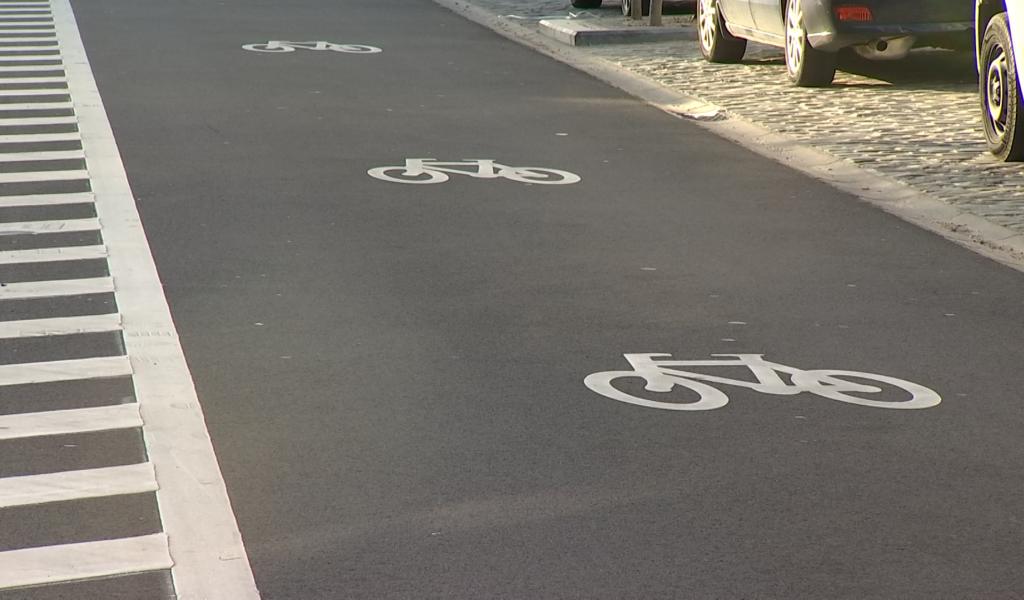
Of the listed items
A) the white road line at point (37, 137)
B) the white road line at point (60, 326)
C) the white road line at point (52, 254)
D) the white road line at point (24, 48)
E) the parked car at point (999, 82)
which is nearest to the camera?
the white road line at point (60, 326)

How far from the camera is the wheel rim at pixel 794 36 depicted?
16.7 m

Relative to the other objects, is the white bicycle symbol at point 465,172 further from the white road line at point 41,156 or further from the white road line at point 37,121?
the white road line at point 37,121

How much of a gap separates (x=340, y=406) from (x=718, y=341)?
1863 mm

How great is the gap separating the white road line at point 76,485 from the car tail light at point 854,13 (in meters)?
11.3

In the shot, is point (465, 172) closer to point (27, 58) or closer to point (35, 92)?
point (35, 92)

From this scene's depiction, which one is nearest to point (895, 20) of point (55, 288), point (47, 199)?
point (47, 199)

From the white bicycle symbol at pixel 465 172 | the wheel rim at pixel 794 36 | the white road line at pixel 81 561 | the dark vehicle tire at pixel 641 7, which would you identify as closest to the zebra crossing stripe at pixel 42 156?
the white bicycle symbol at pixel 465 172

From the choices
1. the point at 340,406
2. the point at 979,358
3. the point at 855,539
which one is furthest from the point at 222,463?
the point at 979,358

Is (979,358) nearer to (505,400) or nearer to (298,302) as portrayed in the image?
(505,400)

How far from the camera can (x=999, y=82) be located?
12.7 meters

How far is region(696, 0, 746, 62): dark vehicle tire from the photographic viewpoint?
64.1 feet

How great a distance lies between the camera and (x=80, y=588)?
483cm

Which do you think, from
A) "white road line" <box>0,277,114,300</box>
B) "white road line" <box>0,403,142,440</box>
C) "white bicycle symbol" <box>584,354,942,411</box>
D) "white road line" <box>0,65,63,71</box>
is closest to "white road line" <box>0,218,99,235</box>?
"white road line" <box>0,277,114,300</box>

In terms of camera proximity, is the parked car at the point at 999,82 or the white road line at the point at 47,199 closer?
the white road line at the point at 47,199
